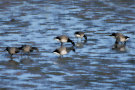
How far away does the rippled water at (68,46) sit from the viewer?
16531mm

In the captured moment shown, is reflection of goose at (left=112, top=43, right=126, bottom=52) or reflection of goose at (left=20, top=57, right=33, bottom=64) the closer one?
reflection of goose at (left=20, top=57, right=33, bottom=64)

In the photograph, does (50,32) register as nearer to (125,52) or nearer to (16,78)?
(125,52)

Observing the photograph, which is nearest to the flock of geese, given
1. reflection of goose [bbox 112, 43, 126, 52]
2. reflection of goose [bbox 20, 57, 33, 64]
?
reflection of goose [bbox 112, 43, 126, 52]

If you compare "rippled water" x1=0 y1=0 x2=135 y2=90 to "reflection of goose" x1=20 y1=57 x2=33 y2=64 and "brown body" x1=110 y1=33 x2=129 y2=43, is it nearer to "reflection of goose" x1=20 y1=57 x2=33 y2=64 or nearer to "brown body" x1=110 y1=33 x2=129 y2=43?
"reflection of goose" x1=20 y1=57 x2=33 y2=64

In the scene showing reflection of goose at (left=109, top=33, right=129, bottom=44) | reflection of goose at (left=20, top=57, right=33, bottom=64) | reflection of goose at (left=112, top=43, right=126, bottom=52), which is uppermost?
reflection of goose at (left=109, top=33, right=129, bottom=44)

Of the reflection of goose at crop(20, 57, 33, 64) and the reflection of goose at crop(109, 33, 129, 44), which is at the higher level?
the reflection of goose at crop(109, 33, 129, 44)

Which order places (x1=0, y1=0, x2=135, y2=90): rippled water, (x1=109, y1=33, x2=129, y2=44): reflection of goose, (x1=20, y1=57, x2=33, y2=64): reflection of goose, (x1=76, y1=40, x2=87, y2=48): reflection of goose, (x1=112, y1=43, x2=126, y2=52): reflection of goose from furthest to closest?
(x1=76, y1=40, x2=87, y2=48): reflection of goose, (x1=109, y1=33, x2=129, y2=44): reflection of goose, (x1=112, y1=43, x2=126, y2=52): reflection of goose, (x1=20, y1=57, x2=33, y2=64): reflection of goose, (x1=0, y1=0, x2=135, y2=90): rippled water

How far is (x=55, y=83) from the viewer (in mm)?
16156

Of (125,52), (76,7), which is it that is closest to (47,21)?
(76,7)

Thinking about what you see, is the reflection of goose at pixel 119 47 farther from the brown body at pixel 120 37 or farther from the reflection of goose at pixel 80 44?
the reflection of goose at pixel 80 44

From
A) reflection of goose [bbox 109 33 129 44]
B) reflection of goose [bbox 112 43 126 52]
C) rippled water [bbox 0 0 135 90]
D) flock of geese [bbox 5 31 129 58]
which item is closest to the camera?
rippled water [bbox 0 0 135 90]

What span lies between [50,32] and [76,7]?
13751 mm

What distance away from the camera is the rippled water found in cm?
1653

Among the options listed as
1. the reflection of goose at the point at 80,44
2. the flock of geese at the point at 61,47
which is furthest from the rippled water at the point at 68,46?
the flock of geese at the point at 61,47
